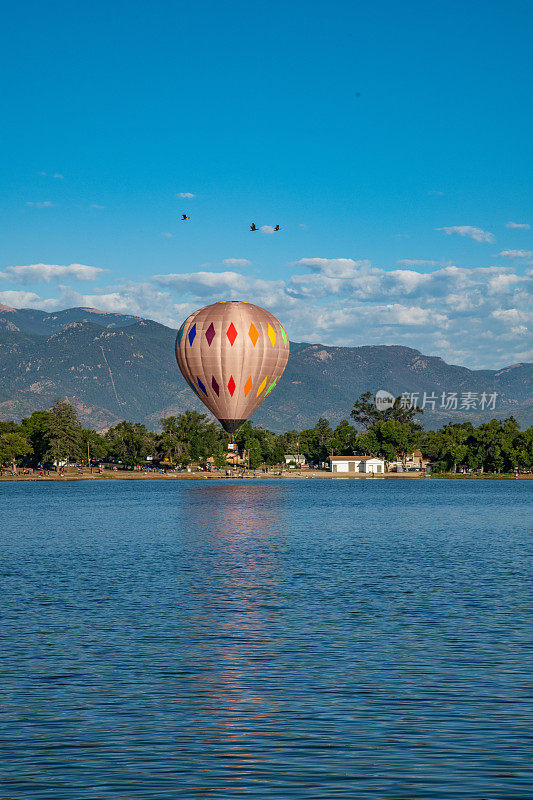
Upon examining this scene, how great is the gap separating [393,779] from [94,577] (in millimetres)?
34784

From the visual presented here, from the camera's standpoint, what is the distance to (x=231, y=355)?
505 feet

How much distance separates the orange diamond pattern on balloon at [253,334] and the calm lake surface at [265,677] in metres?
96.5

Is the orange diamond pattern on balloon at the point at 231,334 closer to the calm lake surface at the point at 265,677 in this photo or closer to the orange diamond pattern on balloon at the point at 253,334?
the orange diamond pattern on balloon at the point at 253,334

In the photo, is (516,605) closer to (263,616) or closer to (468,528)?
(263,616)

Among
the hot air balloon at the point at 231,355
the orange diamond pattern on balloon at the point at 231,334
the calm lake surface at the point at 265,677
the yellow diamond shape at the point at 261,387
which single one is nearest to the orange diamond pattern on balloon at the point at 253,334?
the hot air balloon at the point at 231,355

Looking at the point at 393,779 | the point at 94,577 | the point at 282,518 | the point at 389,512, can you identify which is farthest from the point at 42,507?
the point at 393,779

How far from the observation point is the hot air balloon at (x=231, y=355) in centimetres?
15438

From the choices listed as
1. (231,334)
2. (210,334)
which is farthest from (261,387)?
A: (210,334)

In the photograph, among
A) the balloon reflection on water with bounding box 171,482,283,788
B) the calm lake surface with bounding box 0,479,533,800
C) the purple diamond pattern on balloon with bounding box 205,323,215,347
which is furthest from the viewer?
the purple diamond pattern on balloon with bounding box 205,323,215,347

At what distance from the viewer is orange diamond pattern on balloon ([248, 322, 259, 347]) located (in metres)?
155

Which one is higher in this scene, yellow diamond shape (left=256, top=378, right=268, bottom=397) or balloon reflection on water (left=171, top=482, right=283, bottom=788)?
yellow diamond shape (left=256, top=378, right=268, bottom=397)

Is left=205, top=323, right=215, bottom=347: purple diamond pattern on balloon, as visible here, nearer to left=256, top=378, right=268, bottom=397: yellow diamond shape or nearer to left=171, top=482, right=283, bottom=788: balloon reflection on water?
left=256, top=378, right=268, bottom=397: yellow diamond shape

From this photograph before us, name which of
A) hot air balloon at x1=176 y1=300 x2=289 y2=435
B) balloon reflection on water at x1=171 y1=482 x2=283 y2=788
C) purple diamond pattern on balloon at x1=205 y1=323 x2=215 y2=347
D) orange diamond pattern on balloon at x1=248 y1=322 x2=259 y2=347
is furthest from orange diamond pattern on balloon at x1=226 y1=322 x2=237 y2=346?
balloon reflection on water at x1=171 y1=482 x2=283 y2=788

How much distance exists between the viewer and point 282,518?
103 meters
